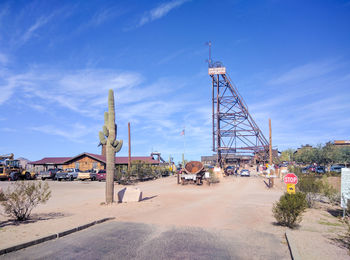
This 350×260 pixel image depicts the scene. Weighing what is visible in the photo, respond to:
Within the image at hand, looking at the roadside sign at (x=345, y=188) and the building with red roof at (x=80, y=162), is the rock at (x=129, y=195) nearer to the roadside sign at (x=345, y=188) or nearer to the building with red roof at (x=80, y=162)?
the roadside sign at (x=345, y=188)

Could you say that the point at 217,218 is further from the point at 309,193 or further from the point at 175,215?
the point at 309,193

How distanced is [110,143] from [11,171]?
30.4 m

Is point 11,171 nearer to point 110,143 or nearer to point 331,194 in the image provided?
point 110,143

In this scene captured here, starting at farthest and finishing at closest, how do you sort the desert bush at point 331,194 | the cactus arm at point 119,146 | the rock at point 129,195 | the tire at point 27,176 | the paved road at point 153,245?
the tire at point 27,176 → the desert bush at point 331,194 → the rock at point 129,195 → the cactus arm at point 119,146 → the paved road at point 153,245

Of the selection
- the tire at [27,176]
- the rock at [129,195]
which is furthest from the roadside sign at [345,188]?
the tire at [27,176]

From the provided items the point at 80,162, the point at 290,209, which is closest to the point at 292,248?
the point at 290,209

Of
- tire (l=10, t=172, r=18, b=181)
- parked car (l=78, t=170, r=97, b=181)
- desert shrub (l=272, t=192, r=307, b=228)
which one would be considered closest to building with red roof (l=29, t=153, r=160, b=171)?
parked car (l=78, t=170, r=97, b=181)

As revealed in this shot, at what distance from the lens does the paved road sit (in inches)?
271

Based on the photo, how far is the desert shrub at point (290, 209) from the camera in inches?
401

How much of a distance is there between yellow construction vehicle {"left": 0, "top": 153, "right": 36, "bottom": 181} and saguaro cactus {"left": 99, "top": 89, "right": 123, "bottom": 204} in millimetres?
28186

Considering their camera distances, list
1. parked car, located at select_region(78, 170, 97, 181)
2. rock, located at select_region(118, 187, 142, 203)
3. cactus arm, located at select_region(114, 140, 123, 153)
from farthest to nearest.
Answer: parked car, located at select_region(78, 170, 97, 181)
rock, located at select_region(118, 187, 142, 203)
cactus arm, located at select_region(114, 140, 123, 153)

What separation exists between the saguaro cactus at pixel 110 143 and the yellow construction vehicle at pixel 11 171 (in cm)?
2819

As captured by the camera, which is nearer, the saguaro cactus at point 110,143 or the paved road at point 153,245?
the paved road at point 153,245

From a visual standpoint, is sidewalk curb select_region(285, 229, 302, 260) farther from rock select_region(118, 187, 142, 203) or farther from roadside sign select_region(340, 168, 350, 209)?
rock select_region(118, 187, 142, 203)
